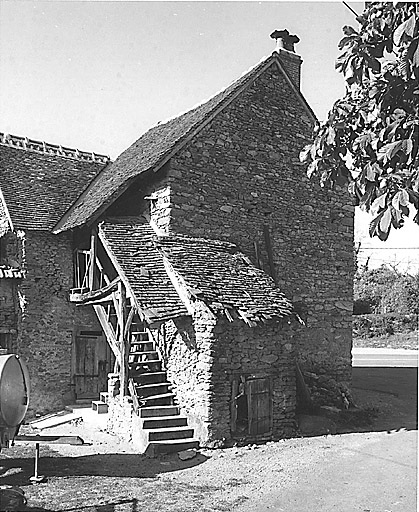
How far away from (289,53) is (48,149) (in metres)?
8.24

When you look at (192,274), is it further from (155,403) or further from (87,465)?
(87,465)

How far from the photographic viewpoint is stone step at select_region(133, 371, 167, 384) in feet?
40.1

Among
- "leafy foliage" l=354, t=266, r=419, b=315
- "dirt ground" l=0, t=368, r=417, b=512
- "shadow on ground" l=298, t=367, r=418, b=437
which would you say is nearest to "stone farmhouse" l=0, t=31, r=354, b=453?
"dirt ground" l=0, t=368, r=417, b=512

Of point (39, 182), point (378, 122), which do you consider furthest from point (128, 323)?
point (378, 122)

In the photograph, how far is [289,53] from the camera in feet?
52.3

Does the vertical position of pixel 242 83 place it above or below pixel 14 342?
above

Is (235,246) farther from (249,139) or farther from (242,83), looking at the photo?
A: (242,83)

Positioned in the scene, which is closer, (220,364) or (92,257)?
(220,364)

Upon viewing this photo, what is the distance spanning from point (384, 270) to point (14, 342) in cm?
3102

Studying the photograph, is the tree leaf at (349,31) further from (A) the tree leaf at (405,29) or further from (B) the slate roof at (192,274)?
(B) the slate roof at (192,274)

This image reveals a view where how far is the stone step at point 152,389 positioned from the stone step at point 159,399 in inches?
4.3

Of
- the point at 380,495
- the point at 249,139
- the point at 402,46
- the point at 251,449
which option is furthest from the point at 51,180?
the point at 402,46

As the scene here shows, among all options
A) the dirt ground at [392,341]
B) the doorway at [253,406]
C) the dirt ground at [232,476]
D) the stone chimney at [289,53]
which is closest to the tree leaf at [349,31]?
the dirt ground at [232,476]

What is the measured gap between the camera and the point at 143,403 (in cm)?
1162
